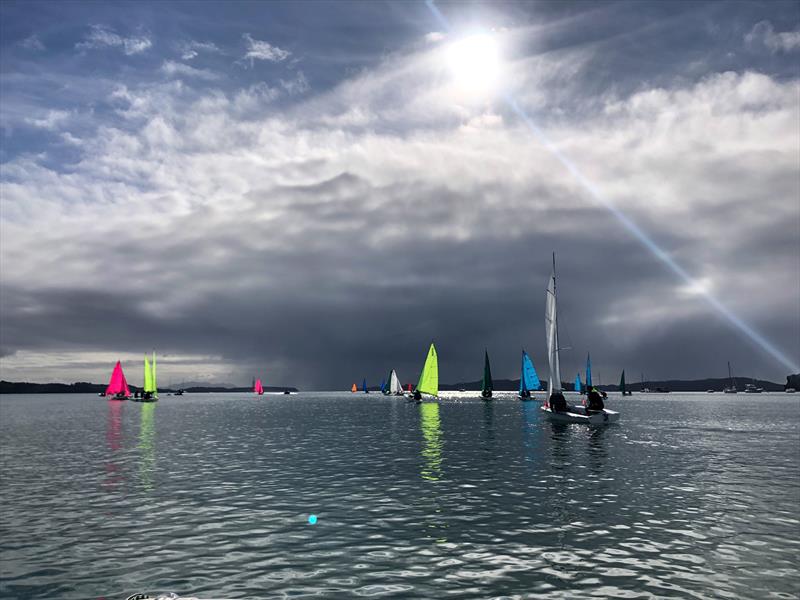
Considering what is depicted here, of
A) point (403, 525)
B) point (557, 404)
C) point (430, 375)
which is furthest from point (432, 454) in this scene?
point (430, 375)

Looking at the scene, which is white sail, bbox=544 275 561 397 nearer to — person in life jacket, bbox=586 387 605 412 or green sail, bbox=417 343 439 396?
person in life jacket, bbox=586 387 605 412

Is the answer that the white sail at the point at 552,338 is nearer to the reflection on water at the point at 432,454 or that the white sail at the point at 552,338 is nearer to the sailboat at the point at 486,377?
the reflection on water at the point at 432,454

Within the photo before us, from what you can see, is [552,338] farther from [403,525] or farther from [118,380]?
[118,380]

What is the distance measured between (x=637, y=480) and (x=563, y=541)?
690 inches

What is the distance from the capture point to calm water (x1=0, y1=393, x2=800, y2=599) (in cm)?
1731

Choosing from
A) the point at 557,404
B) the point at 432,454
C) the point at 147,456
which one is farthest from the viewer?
the point at 557,404

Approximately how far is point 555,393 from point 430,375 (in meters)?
69.3

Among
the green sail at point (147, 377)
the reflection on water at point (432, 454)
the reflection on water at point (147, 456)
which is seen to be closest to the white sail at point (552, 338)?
the reflection on water at point (432, 454)

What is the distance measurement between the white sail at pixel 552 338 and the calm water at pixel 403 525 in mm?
33657

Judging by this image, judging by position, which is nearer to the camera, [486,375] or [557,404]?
[557,404]

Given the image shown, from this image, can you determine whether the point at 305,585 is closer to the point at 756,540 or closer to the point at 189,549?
the point at 189,549

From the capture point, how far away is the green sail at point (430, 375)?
476 ft

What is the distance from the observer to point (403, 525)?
2459cm

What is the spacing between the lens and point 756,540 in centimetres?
2217
